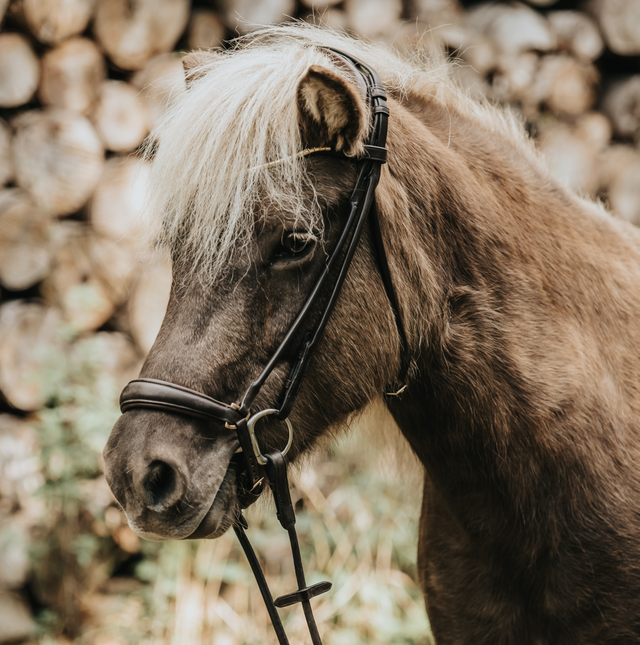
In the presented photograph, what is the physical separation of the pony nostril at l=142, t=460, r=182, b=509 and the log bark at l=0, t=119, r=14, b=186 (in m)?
2.19

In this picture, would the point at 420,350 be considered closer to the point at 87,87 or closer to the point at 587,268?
the point at 587,268

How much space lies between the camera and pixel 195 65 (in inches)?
55.4

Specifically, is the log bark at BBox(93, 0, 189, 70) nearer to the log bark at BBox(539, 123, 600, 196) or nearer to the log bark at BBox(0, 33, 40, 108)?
the log bark at BBox(0, 33, 40, 108)

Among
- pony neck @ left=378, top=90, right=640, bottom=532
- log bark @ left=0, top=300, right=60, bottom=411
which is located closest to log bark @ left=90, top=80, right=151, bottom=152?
log bark @ left=0, top=300, right=60, bottom=411

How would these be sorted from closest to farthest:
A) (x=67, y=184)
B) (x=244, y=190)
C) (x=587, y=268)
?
(x=244, y=190)
(x=587, y=268)
(x=67, y=184)

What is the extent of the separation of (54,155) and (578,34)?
9.36ft

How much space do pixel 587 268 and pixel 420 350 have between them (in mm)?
448

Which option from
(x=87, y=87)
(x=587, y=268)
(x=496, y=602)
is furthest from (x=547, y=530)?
(x=87, y=87)

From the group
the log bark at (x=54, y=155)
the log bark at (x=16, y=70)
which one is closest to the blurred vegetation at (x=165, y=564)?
the log bark at (x=54, y=155)

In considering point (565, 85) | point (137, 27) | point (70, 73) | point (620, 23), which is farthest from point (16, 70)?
point (620, 23)

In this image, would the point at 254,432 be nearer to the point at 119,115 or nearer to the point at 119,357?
the point at 119,357

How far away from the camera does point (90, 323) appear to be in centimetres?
288

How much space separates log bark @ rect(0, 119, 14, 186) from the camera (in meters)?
2.66

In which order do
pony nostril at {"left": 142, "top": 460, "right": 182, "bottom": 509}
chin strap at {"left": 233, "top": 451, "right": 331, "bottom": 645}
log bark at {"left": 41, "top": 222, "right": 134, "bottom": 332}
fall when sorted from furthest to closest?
log bark at {"left": 41, "top": 222, "right": 134, "bottom": 332} < chin strap at {"left": 233, "top": 451, "right": 331, "bottom": 645} < pony nostril at {"left": 142, "top": 460, "right": 182, "bottom": 509}
